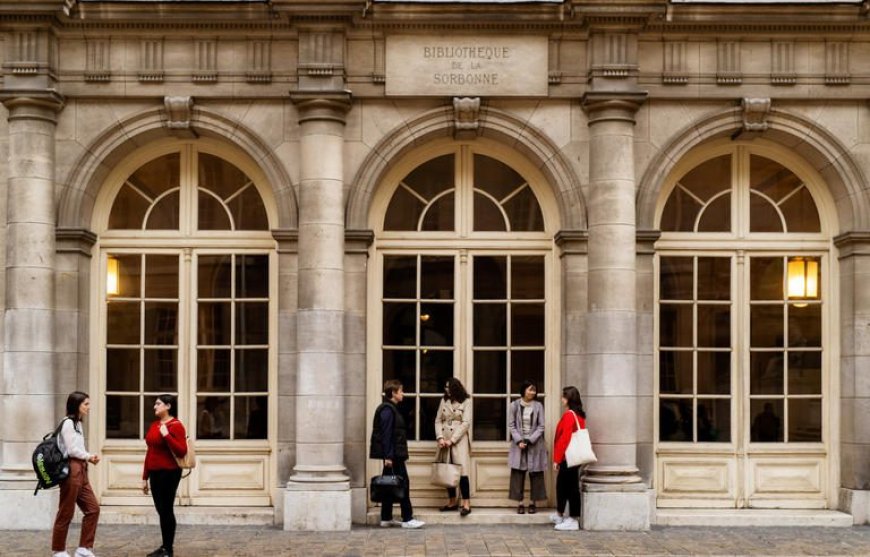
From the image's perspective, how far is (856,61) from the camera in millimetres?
12242

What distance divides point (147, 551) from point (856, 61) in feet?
30.8

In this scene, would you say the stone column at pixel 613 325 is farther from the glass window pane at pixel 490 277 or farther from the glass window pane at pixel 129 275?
the glass window pane at pixel 129 275

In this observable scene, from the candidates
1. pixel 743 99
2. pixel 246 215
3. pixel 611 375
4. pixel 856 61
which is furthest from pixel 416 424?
pixel 856 61

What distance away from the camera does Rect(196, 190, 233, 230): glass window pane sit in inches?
500

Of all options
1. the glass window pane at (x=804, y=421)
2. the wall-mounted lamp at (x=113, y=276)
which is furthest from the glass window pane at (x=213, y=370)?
the glass window pane at (x=804, y=421)

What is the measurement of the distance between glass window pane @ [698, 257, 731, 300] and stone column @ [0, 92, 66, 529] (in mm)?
7477

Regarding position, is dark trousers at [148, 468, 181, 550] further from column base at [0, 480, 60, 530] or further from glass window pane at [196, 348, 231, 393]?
glass window pane at [196, 348, 231, 393]

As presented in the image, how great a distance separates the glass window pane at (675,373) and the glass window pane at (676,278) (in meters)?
0.67

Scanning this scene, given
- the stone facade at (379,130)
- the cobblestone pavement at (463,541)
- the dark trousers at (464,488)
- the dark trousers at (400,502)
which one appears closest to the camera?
the cobblestone pavement at (463,541)

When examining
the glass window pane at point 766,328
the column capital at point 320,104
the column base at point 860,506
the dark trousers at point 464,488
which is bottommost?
the column base at point 860,506

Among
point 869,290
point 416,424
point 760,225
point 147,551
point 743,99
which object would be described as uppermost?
point 743,99

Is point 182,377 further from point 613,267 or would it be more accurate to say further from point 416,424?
point 613,267

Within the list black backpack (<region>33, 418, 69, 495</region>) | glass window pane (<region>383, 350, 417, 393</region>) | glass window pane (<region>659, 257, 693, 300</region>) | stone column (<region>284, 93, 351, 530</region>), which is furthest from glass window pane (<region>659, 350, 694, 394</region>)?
black backpack (<region>33, 418, 69, 495</region>)

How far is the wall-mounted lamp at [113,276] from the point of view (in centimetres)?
1266
